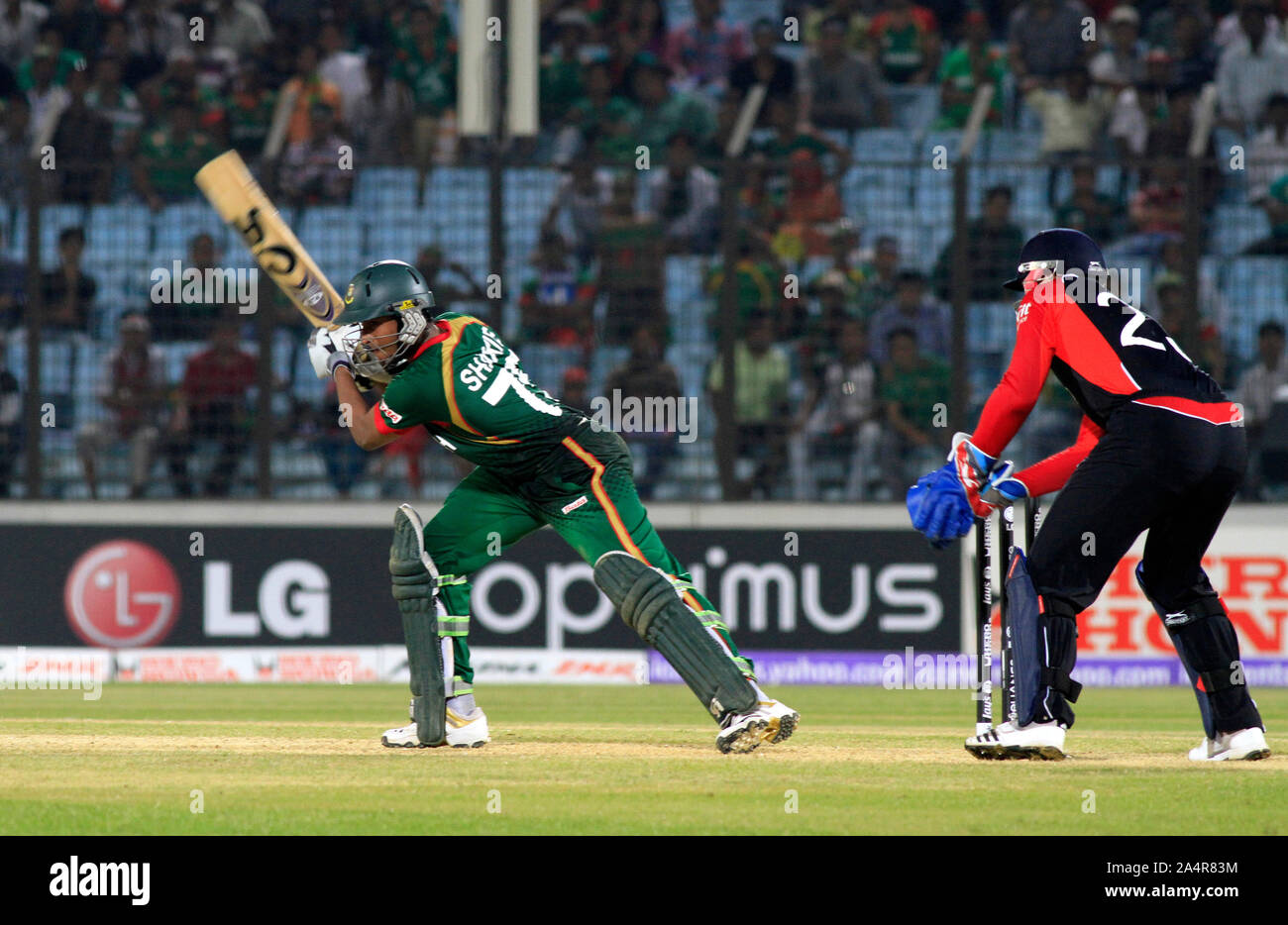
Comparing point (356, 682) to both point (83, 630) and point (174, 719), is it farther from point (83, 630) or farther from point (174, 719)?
point (174, 719)

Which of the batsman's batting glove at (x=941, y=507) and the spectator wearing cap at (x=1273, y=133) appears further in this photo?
the spectator wearing cap at (x=1273, y=133)

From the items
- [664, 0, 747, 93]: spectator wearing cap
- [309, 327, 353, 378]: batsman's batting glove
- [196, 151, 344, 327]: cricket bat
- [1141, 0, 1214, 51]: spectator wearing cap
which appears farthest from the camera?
[664, 0, 747, 93]: spectator wearing cap

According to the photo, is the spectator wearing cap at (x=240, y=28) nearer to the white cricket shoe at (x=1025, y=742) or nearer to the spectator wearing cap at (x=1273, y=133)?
the spectator wearing cap at (x=1273, y=133)

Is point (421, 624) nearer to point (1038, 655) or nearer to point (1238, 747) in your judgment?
point (1038, 655)

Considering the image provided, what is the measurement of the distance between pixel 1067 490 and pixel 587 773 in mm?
2092

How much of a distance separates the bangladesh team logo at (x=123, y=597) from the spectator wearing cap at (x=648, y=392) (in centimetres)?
350

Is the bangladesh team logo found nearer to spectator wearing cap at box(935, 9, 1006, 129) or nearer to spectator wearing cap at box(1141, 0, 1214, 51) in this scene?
spectator wearing cap at box(935, 9, 1006, 129)

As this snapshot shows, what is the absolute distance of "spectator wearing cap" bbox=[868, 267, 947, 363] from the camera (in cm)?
1454

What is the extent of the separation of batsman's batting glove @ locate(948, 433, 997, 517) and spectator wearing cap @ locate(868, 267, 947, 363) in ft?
24.3

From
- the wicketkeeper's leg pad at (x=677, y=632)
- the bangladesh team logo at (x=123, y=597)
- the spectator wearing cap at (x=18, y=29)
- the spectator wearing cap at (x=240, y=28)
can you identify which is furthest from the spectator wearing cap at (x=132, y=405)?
the wicketkeeper's leg pad at (x=677, y=632)

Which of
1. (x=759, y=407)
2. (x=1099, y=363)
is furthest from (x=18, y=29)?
(x=1099, y=363)

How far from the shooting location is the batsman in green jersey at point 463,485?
7488mm

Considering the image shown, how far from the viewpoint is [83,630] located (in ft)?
47.0

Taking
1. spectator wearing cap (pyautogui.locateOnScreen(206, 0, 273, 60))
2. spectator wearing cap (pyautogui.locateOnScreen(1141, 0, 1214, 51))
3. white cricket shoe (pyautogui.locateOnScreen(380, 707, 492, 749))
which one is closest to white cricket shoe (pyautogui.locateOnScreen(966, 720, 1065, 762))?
white cricket shoe (pyautogui.locateOnScreen(380, 707, 492, 749))
